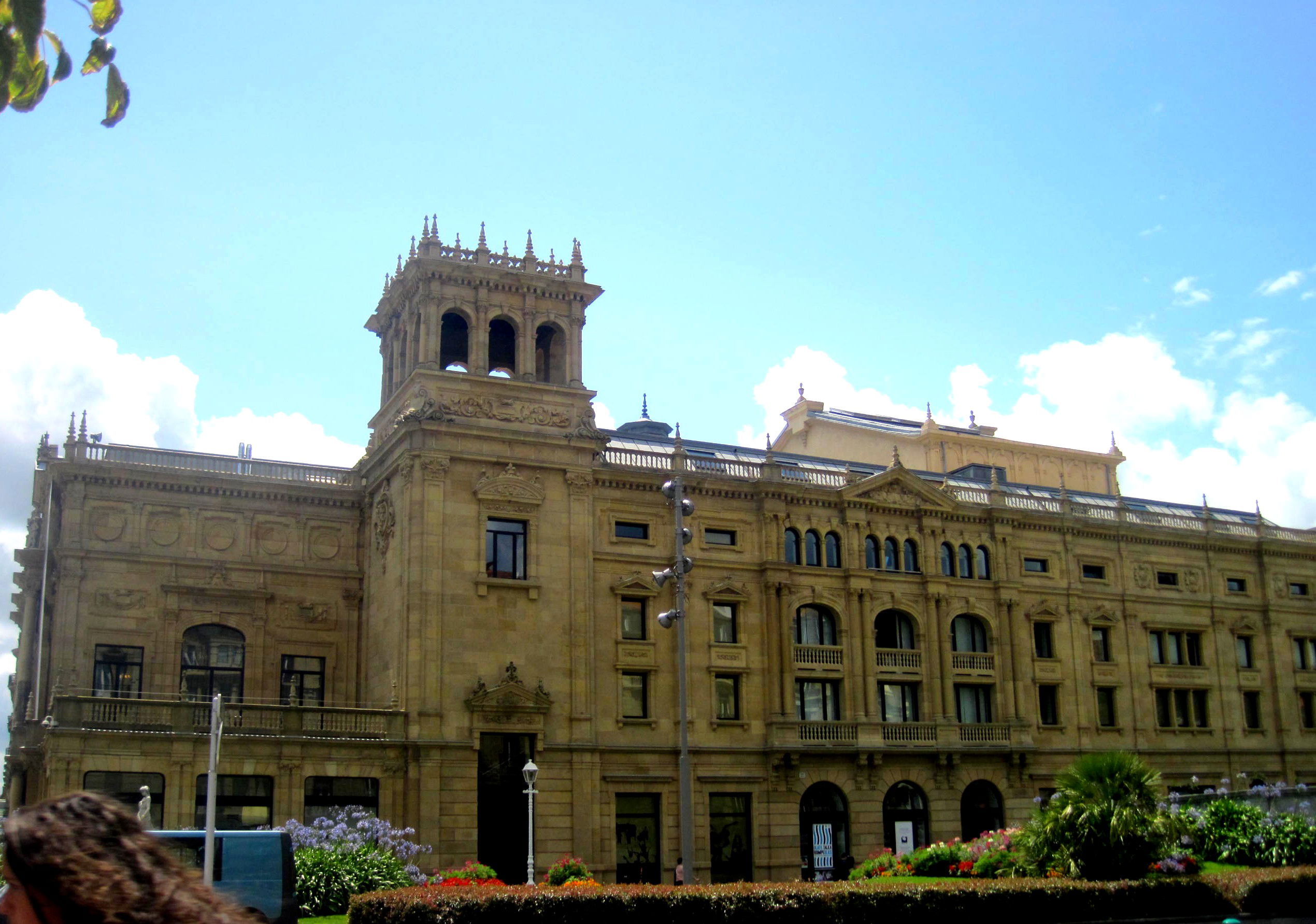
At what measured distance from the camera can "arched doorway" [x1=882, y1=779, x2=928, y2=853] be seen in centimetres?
5259

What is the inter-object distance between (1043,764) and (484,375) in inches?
1097

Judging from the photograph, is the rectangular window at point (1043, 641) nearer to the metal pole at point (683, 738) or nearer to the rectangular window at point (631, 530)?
the rectangular window at point (631, 530)

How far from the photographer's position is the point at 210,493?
4928 centimetres

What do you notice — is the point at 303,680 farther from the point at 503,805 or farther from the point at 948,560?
the point at 948,560

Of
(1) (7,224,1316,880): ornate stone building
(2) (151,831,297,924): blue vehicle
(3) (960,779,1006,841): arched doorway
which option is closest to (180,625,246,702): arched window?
(1) (7,224,1316,880): ornate stone building

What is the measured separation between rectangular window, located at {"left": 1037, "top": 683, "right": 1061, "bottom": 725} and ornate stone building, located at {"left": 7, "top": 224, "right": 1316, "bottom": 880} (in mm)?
89

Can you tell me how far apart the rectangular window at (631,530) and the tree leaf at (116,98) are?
4509 cm

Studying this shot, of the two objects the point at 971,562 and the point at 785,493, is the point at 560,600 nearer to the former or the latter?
the point at 785,493

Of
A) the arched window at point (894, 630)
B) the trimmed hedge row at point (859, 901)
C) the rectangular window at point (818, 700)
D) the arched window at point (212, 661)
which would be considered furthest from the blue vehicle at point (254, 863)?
the arched window at point (894, 630)

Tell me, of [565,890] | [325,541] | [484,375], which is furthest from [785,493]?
[565,890]

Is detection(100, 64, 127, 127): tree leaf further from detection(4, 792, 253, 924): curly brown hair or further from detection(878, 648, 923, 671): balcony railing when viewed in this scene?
detection(878, 648, 923, 671): balcony railing

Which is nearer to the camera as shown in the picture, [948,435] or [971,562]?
[971,562]

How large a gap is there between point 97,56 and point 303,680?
150 ft

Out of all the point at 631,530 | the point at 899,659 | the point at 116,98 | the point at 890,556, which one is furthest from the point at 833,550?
the point at 116,98
